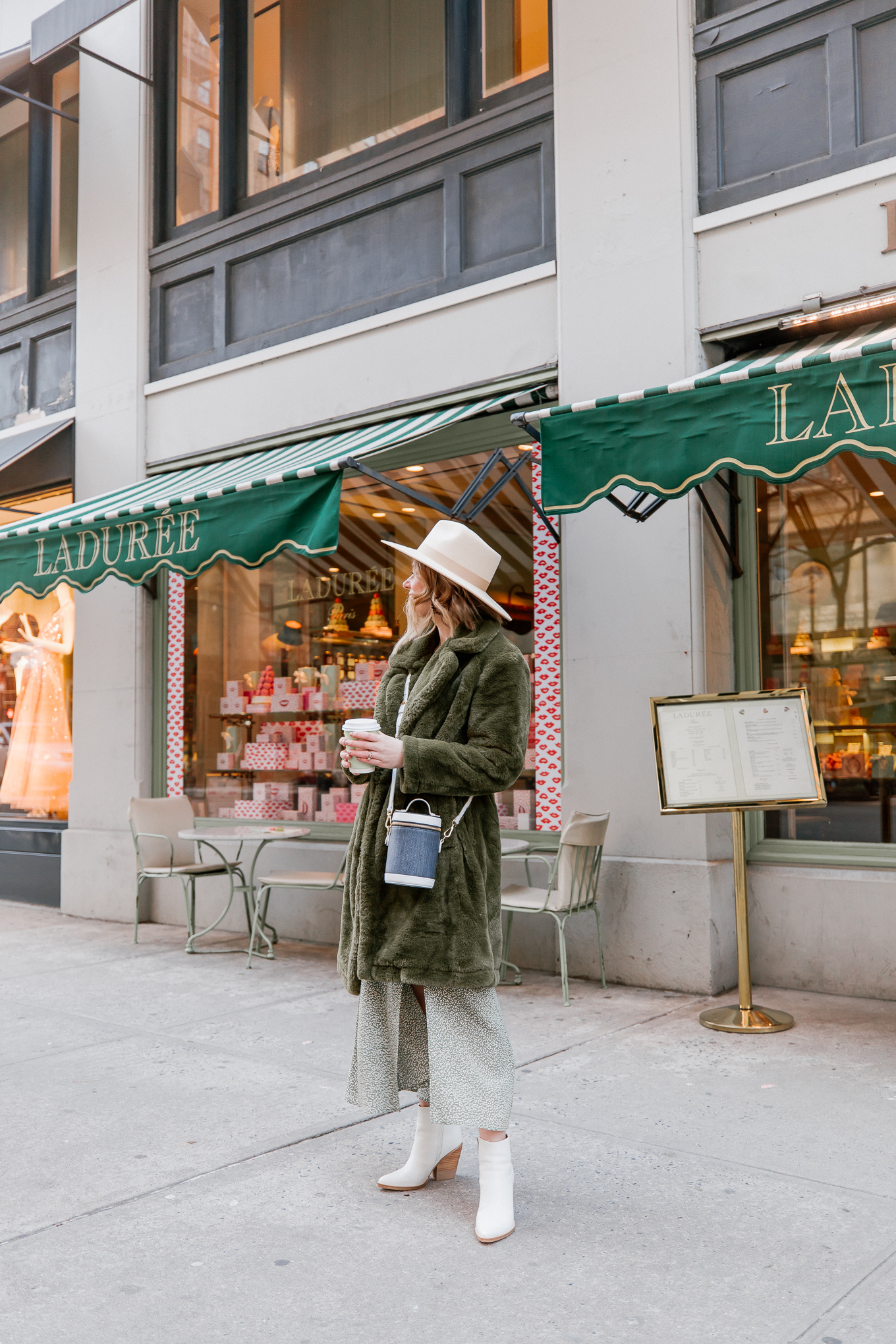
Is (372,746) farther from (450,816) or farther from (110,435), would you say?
(110,435)

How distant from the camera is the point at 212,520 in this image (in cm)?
675

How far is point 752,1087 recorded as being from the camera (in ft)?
15.0

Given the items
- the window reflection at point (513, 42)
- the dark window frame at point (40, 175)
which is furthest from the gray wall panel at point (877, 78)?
the dark window frame at point (40, 175)

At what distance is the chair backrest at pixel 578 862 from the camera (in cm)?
603

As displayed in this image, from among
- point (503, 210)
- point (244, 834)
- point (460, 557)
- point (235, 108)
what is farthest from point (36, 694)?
point (460, 557)

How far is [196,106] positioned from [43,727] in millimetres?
5614

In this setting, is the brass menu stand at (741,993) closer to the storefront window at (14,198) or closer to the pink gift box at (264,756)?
the pink gift box at (264,756)

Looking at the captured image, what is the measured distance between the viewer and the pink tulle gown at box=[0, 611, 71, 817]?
10289 mm

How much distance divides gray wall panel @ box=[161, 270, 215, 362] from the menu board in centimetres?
533

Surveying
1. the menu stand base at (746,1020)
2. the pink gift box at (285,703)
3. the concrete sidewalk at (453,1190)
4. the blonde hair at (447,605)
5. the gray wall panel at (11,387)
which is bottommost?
the concrete sidewalk at (453,1190)

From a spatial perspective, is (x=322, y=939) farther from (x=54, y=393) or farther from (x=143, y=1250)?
(x=54, y=393)

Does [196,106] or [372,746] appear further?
[196,106]

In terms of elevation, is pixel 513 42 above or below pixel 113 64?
below

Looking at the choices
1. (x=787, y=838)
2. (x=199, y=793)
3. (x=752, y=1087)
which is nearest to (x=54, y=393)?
(x=199, y=793)
